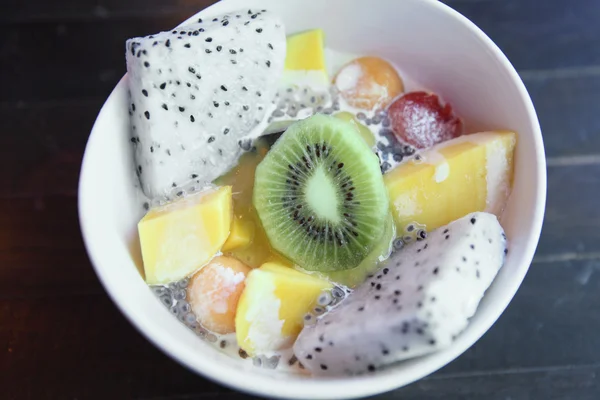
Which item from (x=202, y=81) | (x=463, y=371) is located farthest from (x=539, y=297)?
(x=202, y=81)

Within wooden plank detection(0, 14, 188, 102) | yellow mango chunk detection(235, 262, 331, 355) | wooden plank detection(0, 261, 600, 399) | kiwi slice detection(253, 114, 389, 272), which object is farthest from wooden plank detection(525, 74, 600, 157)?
wooden plank detection(0, 14, 188, 102)

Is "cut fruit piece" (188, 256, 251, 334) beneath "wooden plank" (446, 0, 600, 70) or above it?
beneath

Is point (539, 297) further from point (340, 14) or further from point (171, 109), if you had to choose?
point (171, 109)

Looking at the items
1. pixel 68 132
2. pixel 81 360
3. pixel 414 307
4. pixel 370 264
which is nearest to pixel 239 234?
pixel 370 264

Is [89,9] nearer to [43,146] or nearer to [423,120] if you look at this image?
[43,146]

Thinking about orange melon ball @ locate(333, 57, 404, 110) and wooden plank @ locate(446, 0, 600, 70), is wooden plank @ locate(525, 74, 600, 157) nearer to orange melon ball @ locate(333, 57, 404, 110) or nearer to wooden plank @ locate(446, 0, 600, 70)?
wooden plank @ locate(446, 0, 600, 70)

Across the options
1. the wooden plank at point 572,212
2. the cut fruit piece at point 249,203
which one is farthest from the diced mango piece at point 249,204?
the wooden plank at point 572,212

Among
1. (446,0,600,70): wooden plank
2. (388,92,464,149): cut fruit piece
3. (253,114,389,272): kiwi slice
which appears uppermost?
(446,0,600,70): wooden plank

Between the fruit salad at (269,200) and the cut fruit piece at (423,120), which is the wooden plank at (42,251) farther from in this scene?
the cut fruit piece at (423,120)
